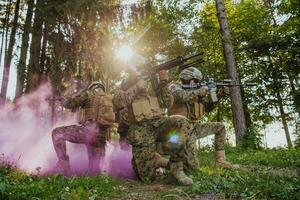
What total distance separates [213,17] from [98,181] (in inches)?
763

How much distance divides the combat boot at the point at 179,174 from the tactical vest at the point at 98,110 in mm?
2516

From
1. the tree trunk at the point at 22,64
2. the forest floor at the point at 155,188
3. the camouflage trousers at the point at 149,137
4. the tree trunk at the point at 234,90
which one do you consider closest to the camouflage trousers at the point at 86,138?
the forest floor at the point at 155,188

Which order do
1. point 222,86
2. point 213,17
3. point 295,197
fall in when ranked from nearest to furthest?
point 295,197, point 222,86, point 213,17

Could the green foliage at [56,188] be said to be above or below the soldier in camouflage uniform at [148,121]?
below

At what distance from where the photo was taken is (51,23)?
47.6ft

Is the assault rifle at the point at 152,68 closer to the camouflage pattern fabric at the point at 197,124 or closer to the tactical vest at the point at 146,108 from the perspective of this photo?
the tactical vest at the point at 146,108

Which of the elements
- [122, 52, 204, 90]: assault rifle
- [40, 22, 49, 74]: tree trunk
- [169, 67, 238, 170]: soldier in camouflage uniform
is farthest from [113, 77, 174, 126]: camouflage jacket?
[40, 22, 49, 74]: tree trunk

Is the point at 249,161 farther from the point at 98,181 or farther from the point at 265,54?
the point at 265,54

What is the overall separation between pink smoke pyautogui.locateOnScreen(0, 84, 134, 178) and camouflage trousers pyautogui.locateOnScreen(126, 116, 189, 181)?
72cm

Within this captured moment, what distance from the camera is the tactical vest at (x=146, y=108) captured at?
7.14 metres

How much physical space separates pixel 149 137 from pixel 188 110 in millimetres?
1704

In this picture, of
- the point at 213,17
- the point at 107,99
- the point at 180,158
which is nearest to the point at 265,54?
the point at 213,17

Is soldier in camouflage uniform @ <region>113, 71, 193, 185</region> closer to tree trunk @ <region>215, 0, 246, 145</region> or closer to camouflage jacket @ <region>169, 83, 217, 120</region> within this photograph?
camouflage jacket @ <region>169, 83, 217, 120</region>

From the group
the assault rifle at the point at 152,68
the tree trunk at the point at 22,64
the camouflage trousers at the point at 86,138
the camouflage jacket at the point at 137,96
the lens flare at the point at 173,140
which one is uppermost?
the tree trunk at the point at 22,64
